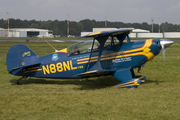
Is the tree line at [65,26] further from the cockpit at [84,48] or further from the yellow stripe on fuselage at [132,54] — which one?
the yellow stripe on fuselage at [132,54]

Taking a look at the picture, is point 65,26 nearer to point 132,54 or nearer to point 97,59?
point 97,59

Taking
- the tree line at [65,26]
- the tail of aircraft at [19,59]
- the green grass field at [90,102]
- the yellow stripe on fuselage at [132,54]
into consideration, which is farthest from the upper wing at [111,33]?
the tree line at [65,26]

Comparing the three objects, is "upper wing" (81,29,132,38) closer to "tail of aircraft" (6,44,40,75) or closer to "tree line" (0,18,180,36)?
"tail of aircraft" (6,44,40,75)

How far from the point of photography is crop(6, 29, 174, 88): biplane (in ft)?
27.9

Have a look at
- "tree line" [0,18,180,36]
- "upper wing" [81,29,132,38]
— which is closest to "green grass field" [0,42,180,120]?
"upper wing" [81,29,132,38]

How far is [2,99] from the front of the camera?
7.09m

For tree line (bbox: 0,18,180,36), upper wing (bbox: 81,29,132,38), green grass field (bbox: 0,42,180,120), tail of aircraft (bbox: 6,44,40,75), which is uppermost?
tree line (bbox: 0,18,180,36)

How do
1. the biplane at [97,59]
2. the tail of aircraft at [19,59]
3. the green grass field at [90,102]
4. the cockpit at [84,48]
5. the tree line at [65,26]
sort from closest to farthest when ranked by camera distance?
1. the green grass field at [90,102]
2. the biplane at [97,59]
3. the cockpit at [84,48]
4. the tail of aircraft at [19,59]
5. the tree line at [65,26]

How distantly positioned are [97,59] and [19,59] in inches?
134

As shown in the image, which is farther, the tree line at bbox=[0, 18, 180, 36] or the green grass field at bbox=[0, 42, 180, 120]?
the tree line at bbox=[0, 18, 180, 36]

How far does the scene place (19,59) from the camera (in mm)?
9469

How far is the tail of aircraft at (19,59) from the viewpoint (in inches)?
371

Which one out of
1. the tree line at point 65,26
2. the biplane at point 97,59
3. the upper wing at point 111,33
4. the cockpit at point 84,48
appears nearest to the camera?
the upper wing at point 111,33

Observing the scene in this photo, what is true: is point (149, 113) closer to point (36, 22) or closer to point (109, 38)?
point (109, 38)
